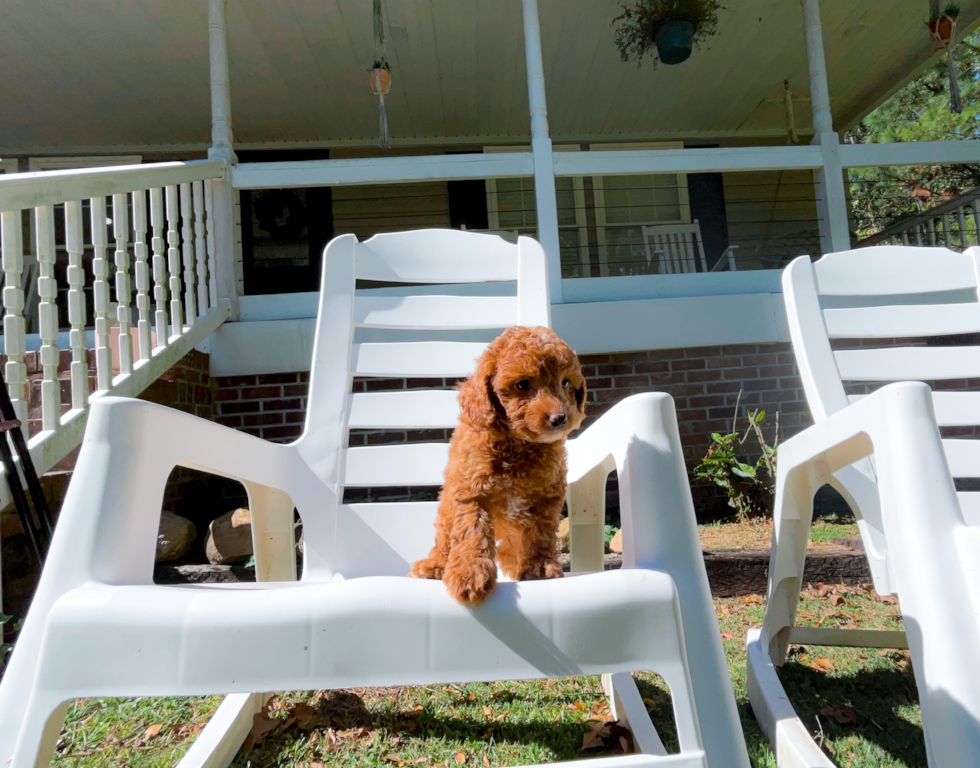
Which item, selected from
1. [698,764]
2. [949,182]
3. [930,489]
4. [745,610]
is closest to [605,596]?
[698,764]

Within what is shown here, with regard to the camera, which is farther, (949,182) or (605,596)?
(949,182)

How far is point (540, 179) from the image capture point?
12.2 ft

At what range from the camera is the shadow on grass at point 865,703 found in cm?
143

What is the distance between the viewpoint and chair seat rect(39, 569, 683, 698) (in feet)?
2.61

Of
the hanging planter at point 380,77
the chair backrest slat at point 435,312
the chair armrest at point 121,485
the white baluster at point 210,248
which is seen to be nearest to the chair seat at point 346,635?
the chair armrest at point 121,485

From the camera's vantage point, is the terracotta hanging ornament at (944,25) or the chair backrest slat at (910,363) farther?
the terracotta hanging ornament at (944,25)

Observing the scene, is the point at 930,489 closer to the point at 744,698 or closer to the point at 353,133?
the point at 744,698

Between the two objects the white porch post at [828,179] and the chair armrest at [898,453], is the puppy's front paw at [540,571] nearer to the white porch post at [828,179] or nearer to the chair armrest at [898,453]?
the chair armrest at [898,453]

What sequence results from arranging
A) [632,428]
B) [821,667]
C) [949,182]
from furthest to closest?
[949,182] < [821,667] < [632,428]

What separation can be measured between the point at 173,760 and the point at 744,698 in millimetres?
1524

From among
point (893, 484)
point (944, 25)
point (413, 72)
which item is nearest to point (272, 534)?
point (893, 484)

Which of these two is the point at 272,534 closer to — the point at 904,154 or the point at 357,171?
the point at 357,171

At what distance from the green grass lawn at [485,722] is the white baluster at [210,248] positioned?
230 centimetres

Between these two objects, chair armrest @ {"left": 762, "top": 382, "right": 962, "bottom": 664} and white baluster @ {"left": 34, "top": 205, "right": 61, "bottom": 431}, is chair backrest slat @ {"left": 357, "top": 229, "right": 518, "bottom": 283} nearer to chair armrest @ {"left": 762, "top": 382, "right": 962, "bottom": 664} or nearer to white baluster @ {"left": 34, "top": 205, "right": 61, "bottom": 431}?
chair armrest @ {"left": 762, "top": 382, "right": 962, "bottom": 664}
